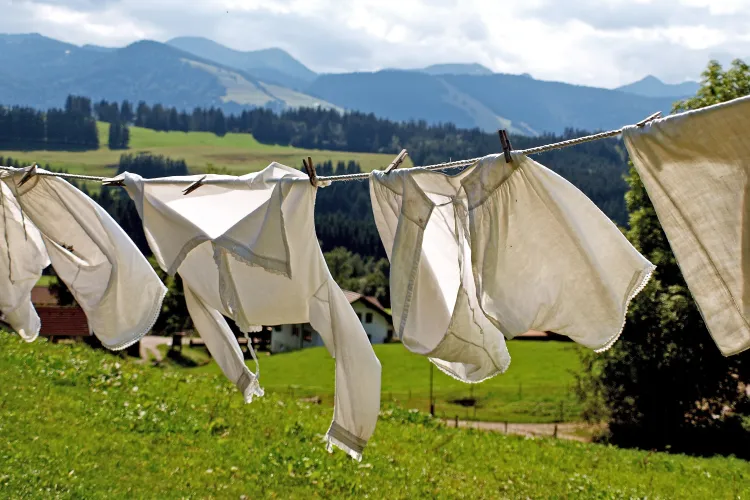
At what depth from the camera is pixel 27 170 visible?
6.49m

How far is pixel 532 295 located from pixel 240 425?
6.62 m

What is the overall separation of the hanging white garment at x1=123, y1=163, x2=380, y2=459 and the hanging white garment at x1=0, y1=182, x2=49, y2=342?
1.67 metres

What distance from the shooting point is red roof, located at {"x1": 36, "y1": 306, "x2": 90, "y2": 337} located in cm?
4088

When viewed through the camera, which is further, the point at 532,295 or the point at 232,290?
the point at 232,290

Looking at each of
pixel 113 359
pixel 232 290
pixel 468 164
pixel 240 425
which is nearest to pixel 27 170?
pixel 232 290

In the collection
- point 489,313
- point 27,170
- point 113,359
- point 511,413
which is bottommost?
point 511,413

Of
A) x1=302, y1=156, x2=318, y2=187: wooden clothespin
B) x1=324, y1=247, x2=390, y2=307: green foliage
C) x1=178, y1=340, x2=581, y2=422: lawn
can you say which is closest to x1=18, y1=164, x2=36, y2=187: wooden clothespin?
x1=302, y1=156, x2=318, y2=187: wooden clothespin

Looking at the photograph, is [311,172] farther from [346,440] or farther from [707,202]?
[707,202]

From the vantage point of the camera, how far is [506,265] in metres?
4.55

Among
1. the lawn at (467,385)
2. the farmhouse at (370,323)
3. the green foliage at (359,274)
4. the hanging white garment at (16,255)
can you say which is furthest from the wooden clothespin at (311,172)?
the green foliage at (359,274)

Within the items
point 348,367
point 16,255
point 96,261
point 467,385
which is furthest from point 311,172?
point 467,385

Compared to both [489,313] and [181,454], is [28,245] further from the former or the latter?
[489,313]

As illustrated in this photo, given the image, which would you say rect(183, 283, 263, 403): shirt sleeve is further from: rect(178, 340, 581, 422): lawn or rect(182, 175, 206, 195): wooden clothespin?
rect(178, 340, 581, 422): lawn

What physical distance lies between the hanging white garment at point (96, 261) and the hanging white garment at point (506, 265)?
2153mm
